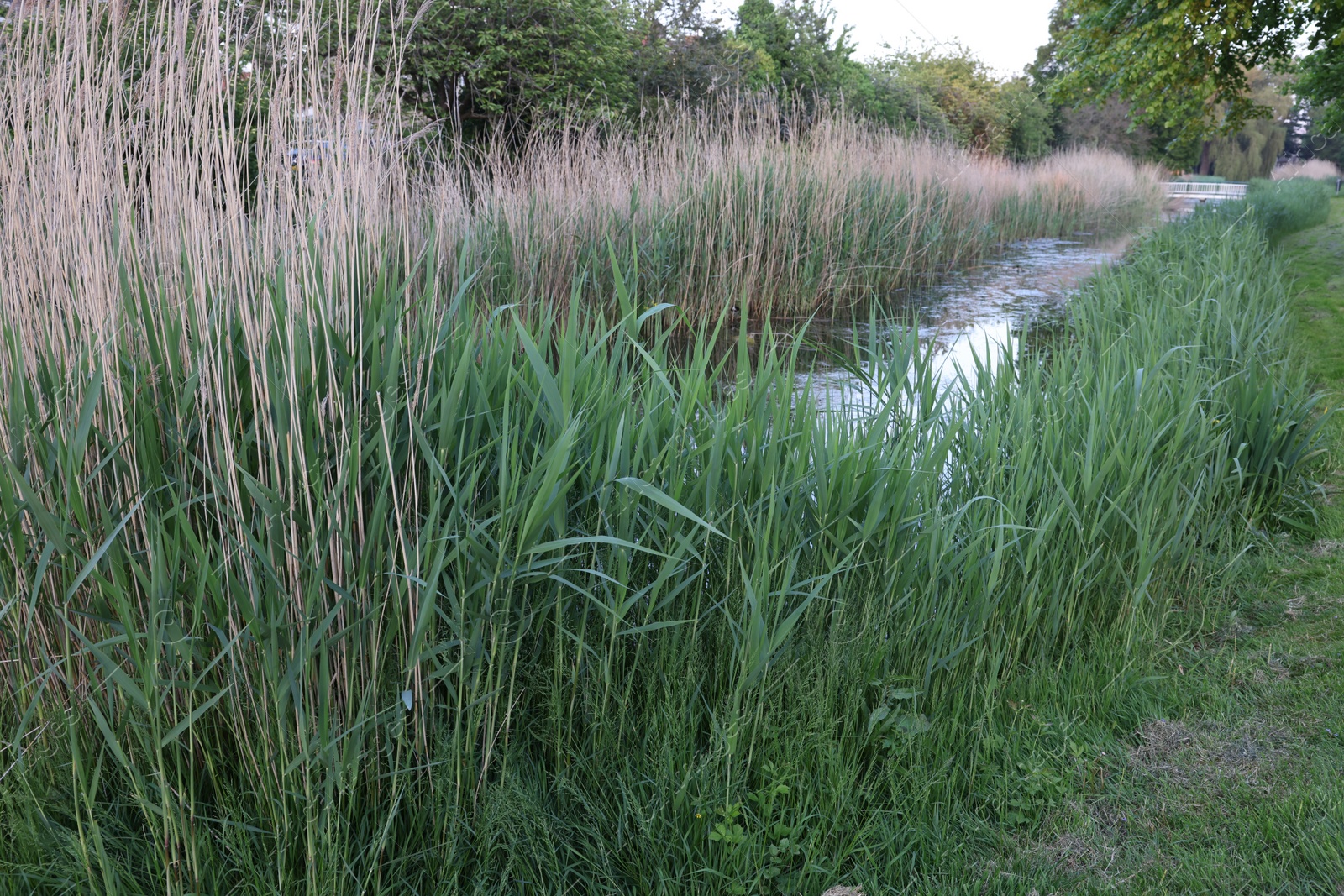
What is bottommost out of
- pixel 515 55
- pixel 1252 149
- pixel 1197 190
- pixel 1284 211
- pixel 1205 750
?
pixel 1205 750

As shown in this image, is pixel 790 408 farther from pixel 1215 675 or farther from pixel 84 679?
pixel 84 679

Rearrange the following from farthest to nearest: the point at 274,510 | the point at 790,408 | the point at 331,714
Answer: the point at 790,408
the point at 331,714
the point at 274,510

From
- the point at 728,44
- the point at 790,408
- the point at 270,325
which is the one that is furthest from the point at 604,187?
the point at 728,44

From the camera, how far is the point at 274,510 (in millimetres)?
1479

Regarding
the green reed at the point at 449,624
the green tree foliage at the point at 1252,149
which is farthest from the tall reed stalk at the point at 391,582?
the green tree foliage at the point at 1252,149

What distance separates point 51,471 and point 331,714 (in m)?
0.64

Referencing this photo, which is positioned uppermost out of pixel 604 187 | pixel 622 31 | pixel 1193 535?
pixel 622 31

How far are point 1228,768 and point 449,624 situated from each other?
184cm

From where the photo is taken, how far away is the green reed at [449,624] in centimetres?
151

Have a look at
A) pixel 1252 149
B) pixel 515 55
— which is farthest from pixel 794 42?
pixel 1252 149

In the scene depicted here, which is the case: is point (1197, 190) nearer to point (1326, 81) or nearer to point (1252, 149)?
point (1252, 149)

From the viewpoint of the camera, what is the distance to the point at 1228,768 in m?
2.10

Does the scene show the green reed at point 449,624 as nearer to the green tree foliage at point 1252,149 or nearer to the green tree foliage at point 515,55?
the green tree foliage at point 515,55

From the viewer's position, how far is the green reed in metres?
1.51
